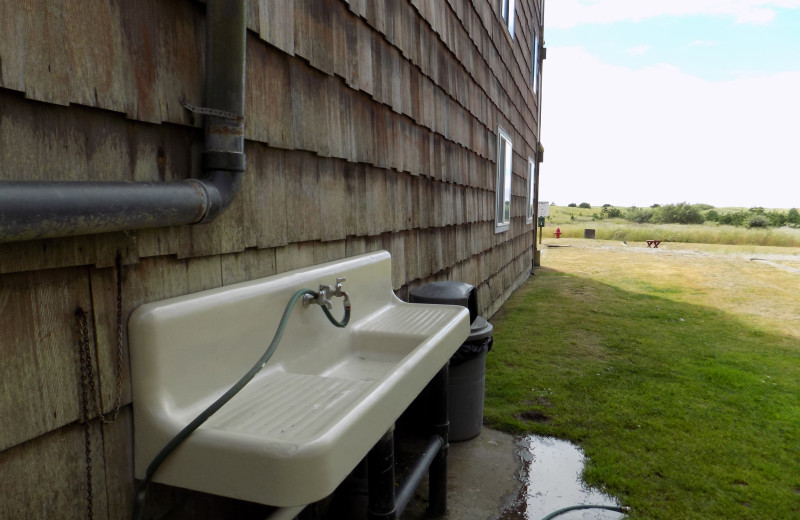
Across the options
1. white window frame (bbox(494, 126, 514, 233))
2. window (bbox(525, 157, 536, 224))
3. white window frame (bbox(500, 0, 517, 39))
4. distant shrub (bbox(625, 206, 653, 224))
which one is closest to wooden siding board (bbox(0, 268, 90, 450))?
white window frame (bbox(494, 126, 514, 233))

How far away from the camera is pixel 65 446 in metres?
0.97

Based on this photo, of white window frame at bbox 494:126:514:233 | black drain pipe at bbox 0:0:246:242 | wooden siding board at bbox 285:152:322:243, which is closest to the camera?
black drain pipe at bbox 0:0:246:242

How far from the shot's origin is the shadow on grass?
2432 mm

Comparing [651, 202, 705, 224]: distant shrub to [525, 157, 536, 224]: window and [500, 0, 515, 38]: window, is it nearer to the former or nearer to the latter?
[525, 157, 536, 224]: window

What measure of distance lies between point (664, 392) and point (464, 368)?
1825 mm

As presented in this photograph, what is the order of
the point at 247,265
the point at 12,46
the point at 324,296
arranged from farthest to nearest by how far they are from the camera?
the point at 324,296 < the point at 247,265 < the point at 12,46

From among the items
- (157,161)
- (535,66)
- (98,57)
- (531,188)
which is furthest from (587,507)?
(535,66)

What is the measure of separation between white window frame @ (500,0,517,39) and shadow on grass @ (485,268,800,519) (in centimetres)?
339

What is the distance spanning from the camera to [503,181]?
242 inches

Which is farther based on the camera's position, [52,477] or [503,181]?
[503,181]

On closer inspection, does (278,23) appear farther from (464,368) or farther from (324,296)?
(464,368)

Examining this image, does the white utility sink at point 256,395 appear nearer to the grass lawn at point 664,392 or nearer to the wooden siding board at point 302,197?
the wooden siding board at point 302,197

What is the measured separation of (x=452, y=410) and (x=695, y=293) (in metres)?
7.11

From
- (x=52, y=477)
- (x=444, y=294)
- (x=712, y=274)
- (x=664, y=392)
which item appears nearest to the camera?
(x=52, y=477)
